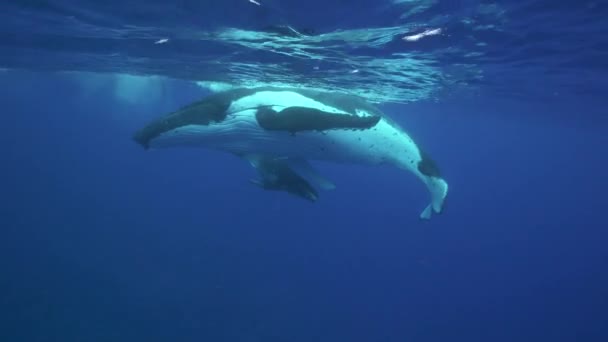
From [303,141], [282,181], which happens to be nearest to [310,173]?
[282,181]

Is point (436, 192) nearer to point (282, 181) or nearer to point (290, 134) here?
point (282, 181)

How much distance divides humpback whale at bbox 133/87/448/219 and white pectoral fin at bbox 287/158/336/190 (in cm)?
2

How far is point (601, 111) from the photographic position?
25.8 metres

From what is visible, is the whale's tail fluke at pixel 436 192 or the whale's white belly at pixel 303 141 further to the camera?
the whale's tail fluke at pixel 436 192

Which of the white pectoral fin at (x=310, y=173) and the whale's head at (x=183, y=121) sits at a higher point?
the whale's head at (x=183, y=121)

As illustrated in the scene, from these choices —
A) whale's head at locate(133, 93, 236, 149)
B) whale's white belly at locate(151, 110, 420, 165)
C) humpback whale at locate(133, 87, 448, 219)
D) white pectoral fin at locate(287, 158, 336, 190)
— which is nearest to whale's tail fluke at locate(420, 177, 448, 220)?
humpback whale at locate(133, 87, 448, 219)

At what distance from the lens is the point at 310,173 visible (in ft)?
23.5

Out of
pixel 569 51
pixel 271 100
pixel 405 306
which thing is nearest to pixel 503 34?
pixel 569 51

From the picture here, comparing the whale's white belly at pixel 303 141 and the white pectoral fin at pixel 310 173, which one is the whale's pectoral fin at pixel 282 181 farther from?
the white pectoral fin at pixel 310 173

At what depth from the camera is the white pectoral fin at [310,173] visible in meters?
7.06

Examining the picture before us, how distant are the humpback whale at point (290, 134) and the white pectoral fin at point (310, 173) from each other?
Answer: 0.02 meters

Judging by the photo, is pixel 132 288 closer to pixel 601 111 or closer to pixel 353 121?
pixel 353 121

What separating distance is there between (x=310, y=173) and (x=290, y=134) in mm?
1528

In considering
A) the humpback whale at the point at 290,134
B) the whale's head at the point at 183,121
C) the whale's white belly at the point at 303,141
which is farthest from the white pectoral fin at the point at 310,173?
the whale's head at the point at 183,121
